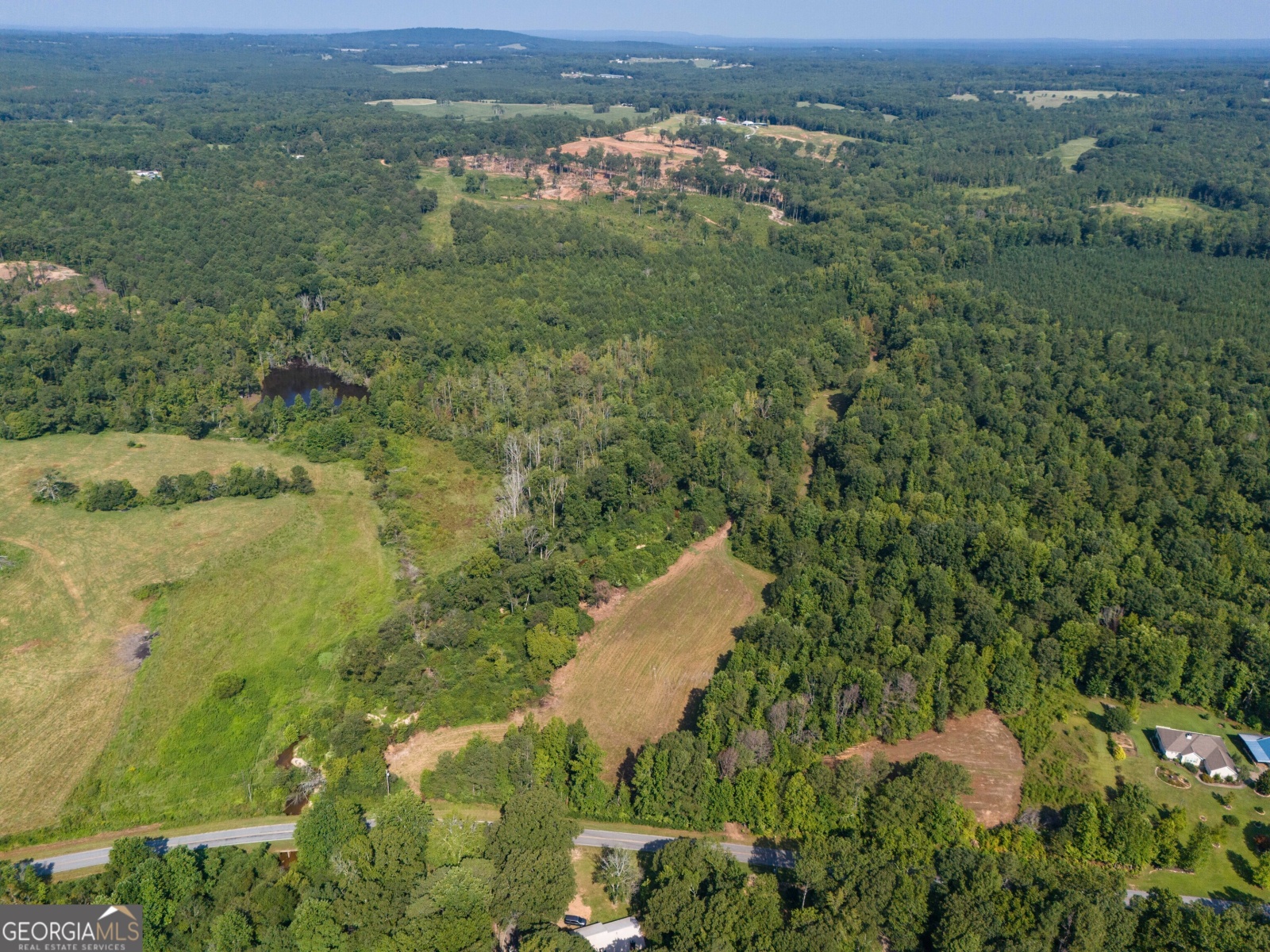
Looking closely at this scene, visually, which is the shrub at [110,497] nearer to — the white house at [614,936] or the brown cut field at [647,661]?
the brown cut field at [647,661]

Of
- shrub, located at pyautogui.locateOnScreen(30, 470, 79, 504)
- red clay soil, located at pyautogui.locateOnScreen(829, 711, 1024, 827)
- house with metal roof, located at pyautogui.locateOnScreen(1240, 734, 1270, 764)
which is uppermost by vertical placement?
shrub, located at pyautogui.locateOnScreen(30, 470, 79, 504)

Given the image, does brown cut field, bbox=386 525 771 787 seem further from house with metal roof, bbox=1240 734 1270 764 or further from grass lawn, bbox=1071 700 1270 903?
house with metal roof, bbox=1240 734 1270 764

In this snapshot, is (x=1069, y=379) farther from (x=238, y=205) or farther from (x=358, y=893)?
(x=238, y=205)

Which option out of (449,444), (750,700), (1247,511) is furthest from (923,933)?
(449,444)

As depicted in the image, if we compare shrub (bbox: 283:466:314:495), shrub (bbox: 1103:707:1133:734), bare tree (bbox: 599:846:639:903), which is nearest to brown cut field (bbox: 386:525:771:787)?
bare tree (bbox: 599:846:639:903)

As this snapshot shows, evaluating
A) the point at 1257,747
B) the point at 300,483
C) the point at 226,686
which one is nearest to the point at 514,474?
the point at 300,483

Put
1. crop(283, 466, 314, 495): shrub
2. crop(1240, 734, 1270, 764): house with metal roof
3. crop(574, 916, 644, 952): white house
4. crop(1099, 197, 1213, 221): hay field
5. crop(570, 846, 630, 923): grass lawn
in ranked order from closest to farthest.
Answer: crop(574, 916, 644, 952): white house
crop(570, 846, 630, 923): grass lawn
crop(1240, 734, 1270, 764): house with metal roof
crop(283, 466, 314, 495): shrub
crop(1099, 197, 1213, 221): hay field

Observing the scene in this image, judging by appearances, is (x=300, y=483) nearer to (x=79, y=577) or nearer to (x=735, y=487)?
(x=79, y=577)
